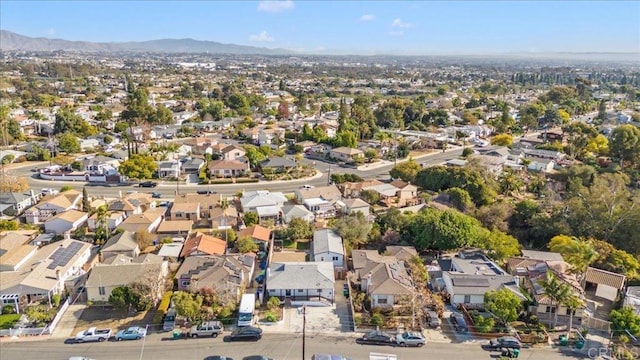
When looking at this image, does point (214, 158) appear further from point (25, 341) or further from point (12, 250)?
point (25, 341)

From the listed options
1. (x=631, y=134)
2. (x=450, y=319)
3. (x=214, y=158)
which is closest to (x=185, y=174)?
(x=214, y=158)

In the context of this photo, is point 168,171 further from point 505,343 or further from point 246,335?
point 505,343

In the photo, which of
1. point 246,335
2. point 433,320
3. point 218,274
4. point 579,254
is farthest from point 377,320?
point 579,254

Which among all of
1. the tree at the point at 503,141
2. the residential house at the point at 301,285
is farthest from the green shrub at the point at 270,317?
the tree at the point at 503,141

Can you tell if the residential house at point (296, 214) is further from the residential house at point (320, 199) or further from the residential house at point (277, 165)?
the residential house at point (277, 165)

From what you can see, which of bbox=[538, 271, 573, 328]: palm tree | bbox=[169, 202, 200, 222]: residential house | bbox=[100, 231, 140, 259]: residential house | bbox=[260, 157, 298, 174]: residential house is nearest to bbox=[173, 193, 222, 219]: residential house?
bbox=[169, 202, 200, 222]: residential house
